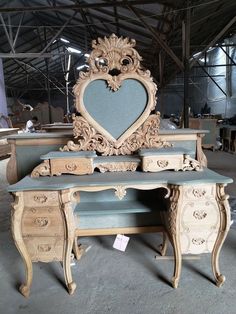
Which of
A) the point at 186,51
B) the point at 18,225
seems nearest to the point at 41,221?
the point at 18,225

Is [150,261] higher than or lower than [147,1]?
lower

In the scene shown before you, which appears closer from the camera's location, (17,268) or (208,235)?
(208,235)

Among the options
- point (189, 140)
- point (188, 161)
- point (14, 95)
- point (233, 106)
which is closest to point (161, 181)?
point (188, 161)

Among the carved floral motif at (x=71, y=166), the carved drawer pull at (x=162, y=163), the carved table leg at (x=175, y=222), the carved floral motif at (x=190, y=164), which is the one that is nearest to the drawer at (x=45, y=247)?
the carved floral motif at (x=71, y=166)

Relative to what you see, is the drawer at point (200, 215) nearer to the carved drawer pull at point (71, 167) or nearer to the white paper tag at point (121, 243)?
the white paper tag at point (121, 243)

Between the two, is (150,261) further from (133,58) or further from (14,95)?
(14,95)

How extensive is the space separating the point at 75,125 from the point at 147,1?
348 cm

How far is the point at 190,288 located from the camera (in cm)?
180

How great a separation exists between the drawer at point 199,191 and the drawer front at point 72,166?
665 millimetres

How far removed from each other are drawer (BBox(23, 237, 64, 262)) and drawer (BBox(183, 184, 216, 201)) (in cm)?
85

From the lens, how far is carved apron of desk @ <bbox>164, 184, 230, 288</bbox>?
5.48 feet

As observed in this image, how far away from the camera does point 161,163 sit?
1852 millimetres

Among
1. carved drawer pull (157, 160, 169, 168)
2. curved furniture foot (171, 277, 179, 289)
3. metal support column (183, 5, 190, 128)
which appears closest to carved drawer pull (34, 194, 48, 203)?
carved drawer pull (157, 160, 169, 168)

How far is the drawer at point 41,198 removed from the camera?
5.37 feet
